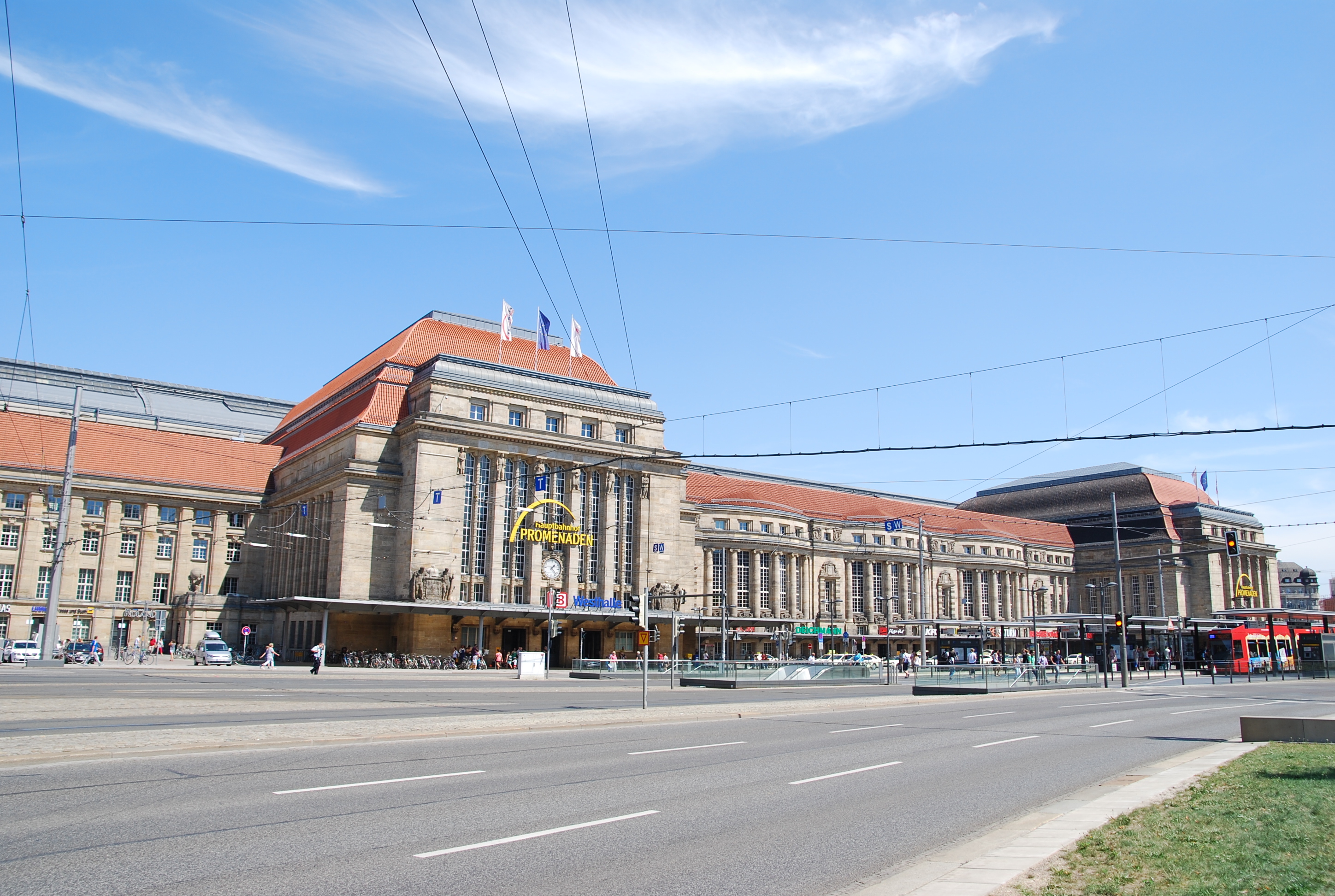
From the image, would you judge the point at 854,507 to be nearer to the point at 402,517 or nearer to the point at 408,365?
the point at 408,365

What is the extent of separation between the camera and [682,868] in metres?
8.39

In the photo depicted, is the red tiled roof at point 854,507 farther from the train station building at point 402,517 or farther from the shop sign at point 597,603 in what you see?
the shop sign at point 597,603

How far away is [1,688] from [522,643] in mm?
44151

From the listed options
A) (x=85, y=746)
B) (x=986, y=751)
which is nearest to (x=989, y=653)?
(x=986, y=751)

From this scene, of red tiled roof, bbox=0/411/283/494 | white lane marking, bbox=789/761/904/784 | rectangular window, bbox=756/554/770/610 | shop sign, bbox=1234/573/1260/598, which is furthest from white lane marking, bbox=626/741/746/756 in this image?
shop sign, bbox=1234/573/1260/598

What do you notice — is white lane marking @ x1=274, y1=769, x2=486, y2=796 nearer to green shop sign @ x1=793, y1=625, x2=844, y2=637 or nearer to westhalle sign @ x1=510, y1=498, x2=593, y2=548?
westhalle sign @ x1=510, y1=498, x2=593, y2=548

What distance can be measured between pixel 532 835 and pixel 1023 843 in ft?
15.6

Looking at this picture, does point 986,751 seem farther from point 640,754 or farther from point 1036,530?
point 1036,530

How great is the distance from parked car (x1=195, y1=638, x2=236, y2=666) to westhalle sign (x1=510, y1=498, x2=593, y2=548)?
20.0m

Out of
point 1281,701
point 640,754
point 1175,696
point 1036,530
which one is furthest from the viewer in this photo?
point 1036,530

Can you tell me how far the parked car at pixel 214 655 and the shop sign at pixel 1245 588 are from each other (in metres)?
101

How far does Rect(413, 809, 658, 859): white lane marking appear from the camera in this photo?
28.7 feet

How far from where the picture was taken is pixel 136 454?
79.6 m

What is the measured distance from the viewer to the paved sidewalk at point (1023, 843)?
7.59 m
